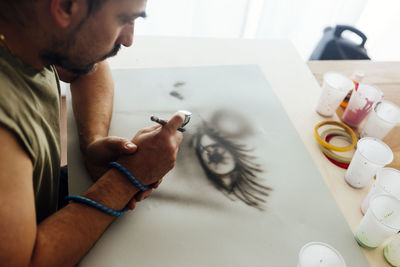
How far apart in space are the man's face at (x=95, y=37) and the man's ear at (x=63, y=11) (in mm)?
29

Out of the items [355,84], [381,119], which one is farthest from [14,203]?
[355,84]

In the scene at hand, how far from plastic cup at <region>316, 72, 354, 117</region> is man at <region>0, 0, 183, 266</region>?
520 mm

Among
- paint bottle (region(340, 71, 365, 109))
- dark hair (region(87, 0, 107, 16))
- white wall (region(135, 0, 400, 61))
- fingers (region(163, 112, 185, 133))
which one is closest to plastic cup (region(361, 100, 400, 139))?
paint bottle (region(340, 71, 365, 109))

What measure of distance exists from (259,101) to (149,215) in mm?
546

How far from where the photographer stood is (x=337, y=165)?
34.6 inches

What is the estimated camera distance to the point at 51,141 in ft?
2.26

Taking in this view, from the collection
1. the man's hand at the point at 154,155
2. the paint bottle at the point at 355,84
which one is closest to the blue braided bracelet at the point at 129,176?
the man's hand at the point at 154,155

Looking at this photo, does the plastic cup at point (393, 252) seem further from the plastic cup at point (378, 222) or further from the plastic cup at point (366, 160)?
the plastic cup at point (366, 160)

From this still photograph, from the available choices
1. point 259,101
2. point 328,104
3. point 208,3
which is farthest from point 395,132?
point 208,3

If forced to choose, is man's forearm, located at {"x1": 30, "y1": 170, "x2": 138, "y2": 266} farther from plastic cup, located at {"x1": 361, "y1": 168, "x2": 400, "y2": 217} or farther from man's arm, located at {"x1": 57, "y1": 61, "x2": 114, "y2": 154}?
plastic cup, located at {"x1": 361, "y1": 168, "x2": 400, "y2": 217}

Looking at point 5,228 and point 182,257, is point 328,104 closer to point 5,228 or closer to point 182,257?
point 182,257

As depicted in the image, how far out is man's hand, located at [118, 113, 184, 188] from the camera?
72 centimetres

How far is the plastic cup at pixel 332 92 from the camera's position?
0.98m

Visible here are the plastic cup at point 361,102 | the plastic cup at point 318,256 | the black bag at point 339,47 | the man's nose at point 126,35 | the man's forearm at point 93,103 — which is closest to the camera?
the plastic cup at point 318,256
